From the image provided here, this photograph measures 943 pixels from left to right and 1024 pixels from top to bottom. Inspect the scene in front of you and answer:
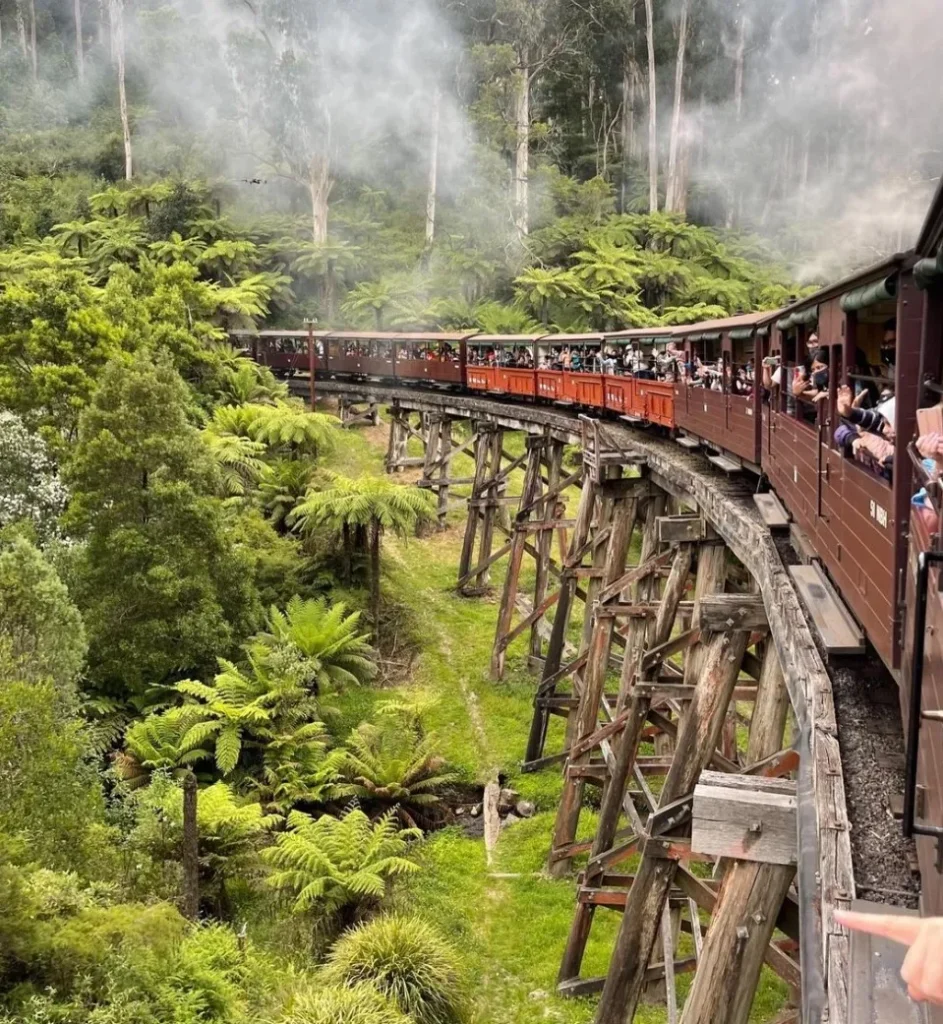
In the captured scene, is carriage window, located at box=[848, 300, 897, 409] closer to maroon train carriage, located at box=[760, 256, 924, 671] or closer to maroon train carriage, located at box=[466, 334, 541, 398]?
maroon train carriage, located at box=[760, 256, 924, 671]

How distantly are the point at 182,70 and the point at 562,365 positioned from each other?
112ft

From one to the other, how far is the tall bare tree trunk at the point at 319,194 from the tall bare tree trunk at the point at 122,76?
830cm

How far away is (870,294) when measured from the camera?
3.82m

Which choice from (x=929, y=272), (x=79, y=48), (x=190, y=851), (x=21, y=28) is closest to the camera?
(x=929, y=272)

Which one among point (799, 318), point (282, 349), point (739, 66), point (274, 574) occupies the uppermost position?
point (739, 66)

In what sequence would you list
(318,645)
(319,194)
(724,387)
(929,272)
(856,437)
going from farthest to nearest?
(319,194) → (318,645) → (724,387) → (856,437) → (929,272)

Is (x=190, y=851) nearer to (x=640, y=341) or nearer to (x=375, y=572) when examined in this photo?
(x=375, y=572)

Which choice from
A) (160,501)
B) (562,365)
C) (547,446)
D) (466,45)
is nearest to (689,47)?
(466,45)

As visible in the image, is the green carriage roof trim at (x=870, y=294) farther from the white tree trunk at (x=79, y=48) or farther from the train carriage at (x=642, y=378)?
the white tree trunk at (x=79, y=48)

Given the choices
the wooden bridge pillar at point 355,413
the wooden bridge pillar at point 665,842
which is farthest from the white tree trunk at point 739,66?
the wooden bridge pillar at point 665,842

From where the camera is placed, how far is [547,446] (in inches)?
559

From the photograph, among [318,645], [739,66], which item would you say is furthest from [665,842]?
[739,66]

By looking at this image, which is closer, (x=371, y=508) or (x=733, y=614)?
(x=733, y=614)

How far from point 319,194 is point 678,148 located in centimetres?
1439
